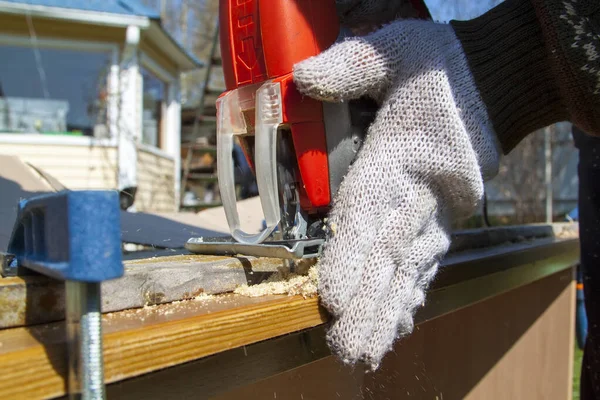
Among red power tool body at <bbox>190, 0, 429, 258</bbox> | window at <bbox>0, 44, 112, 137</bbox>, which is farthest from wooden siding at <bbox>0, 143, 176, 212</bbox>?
red power tool body at <bbox>190, 0, 429, 258</bbox>

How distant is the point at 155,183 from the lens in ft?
27.7

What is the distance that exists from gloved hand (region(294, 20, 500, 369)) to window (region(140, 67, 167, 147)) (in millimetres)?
7981

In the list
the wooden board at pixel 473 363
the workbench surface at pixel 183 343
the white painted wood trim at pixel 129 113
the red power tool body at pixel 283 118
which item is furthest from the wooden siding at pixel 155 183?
the workbench surface at pixel 183 343

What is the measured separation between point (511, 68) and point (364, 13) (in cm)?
34

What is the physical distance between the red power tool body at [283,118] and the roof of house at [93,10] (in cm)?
658

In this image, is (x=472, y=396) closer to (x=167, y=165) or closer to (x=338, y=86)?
(x=338, y=86)

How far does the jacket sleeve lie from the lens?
104 centimetres

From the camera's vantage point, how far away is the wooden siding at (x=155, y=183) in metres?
7.83

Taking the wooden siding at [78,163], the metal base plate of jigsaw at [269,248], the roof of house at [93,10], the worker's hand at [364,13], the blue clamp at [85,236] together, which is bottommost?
the metal base plate of jigsaw at [269,248]

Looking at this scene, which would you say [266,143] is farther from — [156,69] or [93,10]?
[156,69]

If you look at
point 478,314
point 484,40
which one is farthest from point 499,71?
point 478,314

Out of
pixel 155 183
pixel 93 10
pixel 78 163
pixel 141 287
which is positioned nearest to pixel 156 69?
pixel 93 10

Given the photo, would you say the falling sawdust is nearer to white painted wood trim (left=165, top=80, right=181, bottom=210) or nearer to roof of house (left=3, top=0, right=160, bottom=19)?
roof of house (left=3, top=0, right=160, bottom=19)

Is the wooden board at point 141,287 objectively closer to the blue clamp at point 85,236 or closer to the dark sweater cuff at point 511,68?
the blue clamp at point 85,236
